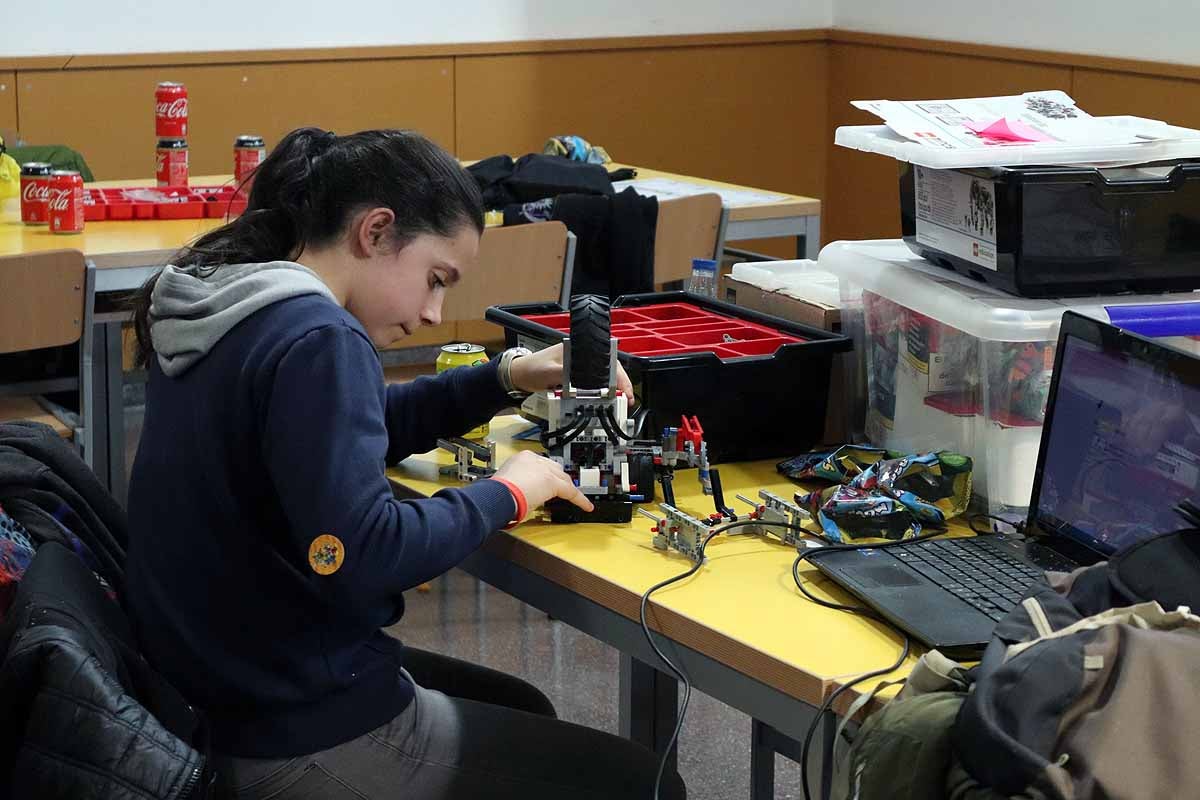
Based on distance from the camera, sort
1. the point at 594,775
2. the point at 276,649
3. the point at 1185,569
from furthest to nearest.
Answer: the point at 594,775, the point at 276,649, the point at 1185,569

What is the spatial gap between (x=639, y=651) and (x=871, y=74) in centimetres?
487

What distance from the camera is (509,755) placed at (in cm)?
156

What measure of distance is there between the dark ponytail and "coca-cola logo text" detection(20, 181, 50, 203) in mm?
1922

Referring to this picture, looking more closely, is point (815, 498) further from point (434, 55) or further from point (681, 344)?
point (434, 55)

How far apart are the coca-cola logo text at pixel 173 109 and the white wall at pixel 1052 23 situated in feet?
9.69

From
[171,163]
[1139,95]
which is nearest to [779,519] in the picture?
[171,163]

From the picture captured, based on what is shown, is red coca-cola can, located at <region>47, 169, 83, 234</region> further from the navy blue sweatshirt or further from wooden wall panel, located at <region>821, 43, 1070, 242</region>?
wooden wall panel, located at <region>821, 43, 1070, 242</region>

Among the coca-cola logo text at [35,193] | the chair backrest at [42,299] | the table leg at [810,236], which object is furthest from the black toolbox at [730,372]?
the table leg at [810,236]

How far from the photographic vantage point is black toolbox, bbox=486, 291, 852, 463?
1.89 m

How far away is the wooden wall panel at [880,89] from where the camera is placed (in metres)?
5.43

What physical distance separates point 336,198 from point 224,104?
377cm

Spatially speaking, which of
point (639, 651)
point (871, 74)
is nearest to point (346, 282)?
point (639, 651)

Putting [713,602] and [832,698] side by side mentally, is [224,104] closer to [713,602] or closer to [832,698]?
[713,602]

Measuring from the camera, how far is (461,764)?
1.54 meters
